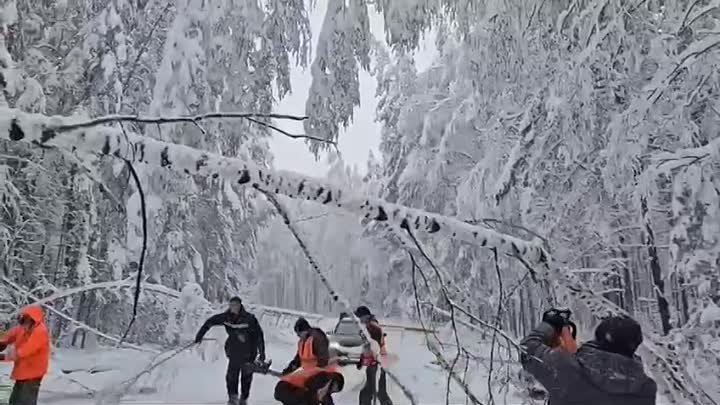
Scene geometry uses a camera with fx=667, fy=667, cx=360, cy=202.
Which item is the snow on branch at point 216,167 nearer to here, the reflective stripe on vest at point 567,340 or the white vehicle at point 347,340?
the reflective stripe on vest at point 567,340

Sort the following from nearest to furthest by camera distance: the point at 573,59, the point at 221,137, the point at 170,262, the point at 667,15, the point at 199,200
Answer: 1. the point at 667,15
2. the point at 573,59
3. the point at 221,137
4. the point at 170,262
5. the point at 199,200

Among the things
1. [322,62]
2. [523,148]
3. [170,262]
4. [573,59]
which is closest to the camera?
[573,59]

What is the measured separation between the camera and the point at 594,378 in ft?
8.72

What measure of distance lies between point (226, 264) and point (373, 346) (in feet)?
56.9

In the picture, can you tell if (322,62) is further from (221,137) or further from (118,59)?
(118,59)

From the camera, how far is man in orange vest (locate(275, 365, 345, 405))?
12.1 ft

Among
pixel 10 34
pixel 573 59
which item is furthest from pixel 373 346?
pixel 10 34

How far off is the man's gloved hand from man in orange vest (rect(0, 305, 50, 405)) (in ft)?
14.1

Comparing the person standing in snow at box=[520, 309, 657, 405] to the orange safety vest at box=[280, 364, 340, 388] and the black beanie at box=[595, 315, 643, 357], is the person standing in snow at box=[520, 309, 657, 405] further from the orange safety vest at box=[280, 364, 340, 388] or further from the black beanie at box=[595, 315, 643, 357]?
the orange safety vest at box=[280, 364, 340, 388]

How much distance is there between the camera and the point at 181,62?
8.11 metres

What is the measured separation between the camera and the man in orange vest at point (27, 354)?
5508 mm

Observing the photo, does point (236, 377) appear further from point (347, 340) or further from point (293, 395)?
point (347, 340)

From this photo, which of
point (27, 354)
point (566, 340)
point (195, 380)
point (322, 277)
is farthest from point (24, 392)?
point (195, 380)

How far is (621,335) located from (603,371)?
0.16 m
